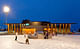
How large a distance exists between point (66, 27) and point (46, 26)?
6499 millimetres

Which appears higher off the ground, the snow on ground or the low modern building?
the low modern building

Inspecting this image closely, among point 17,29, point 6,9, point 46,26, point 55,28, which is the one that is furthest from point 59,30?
point 6,9

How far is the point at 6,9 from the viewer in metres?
15.0

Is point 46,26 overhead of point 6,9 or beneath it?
beneath

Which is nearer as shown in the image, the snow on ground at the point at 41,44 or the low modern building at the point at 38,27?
the snow on ground at the point at 41,44

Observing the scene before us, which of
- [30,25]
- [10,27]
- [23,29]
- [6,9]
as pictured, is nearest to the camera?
[6,9]

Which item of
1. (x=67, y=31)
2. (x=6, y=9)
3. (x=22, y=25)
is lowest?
(x=67, y=31)

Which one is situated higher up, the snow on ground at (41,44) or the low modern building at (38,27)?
the low modern building at (38,27)

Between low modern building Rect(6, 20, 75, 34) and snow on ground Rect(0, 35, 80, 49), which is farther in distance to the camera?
low modern building Rect(6, 20, 75, 34)

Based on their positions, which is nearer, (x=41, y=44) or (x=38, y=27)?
(x=41, y=44)

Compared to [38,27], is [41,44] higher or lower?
lower

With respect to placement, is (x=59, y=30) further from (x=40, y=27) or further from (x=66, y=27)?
(x=40, y=27)

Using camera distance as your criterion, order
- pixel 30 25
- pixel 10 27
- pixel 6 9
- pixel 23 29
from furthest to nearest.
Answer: pixel 30 25
pixel 10 27
pixel 23 29
pixel 6 9

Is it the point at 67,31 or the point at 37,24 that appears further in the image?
the point at 37,24
